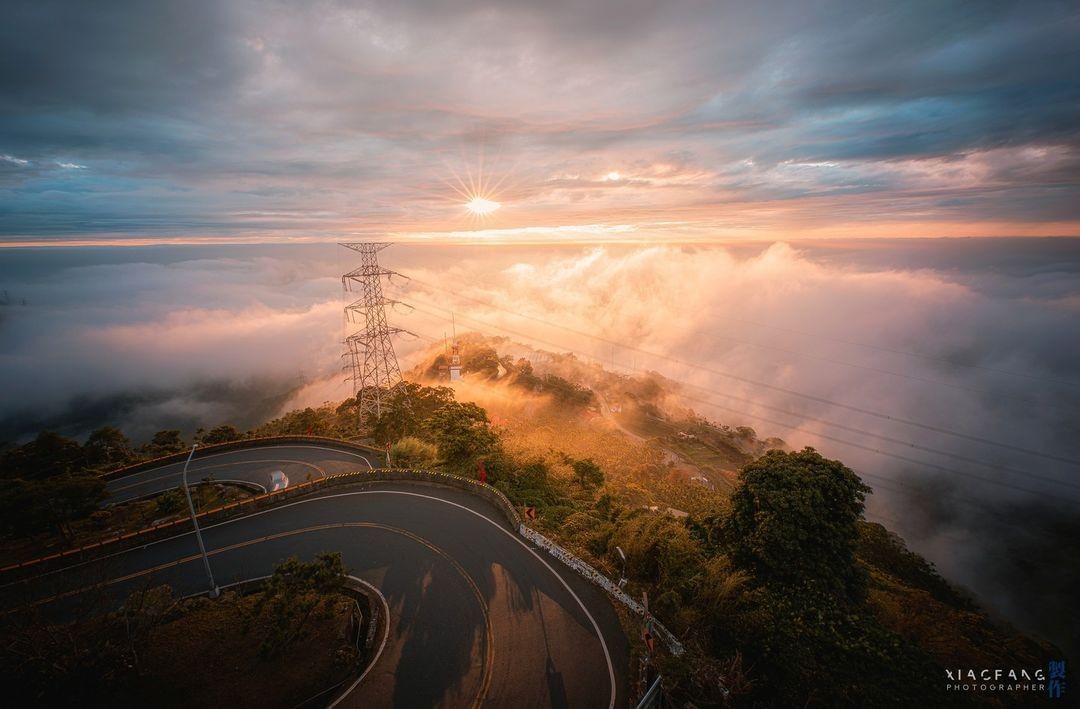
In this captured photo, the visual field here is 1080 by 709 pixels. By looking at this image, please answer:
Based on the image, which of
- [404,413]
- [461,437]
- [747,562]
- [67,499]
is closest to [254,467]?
[67,499]

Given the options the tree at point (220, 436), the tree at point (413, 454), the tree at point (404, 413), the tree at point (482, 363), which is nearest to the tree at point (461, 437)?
the tree at point (413, 454)

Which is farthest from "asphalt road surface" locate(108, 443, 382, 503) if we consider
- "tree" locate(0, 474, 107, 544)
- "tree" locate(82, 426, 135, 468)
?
"tree" locate(0, 474, 107, 544)

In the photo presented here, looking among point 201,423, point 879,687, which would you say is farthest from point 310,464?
point 201,423

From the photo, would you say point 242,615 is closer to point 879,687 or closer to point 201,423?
point 879,687

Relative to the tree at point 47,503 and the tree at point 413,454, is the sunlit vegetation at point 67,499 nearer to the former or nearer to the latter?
the tree at point 47,503

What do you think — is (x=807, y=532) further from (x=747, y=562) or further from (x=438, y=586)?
(x=438, y=586)

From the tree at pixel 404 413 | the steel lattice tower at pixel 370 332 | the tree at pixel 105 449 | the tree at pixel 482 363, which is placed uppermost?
the steel lattice tower at pixel 370 332
